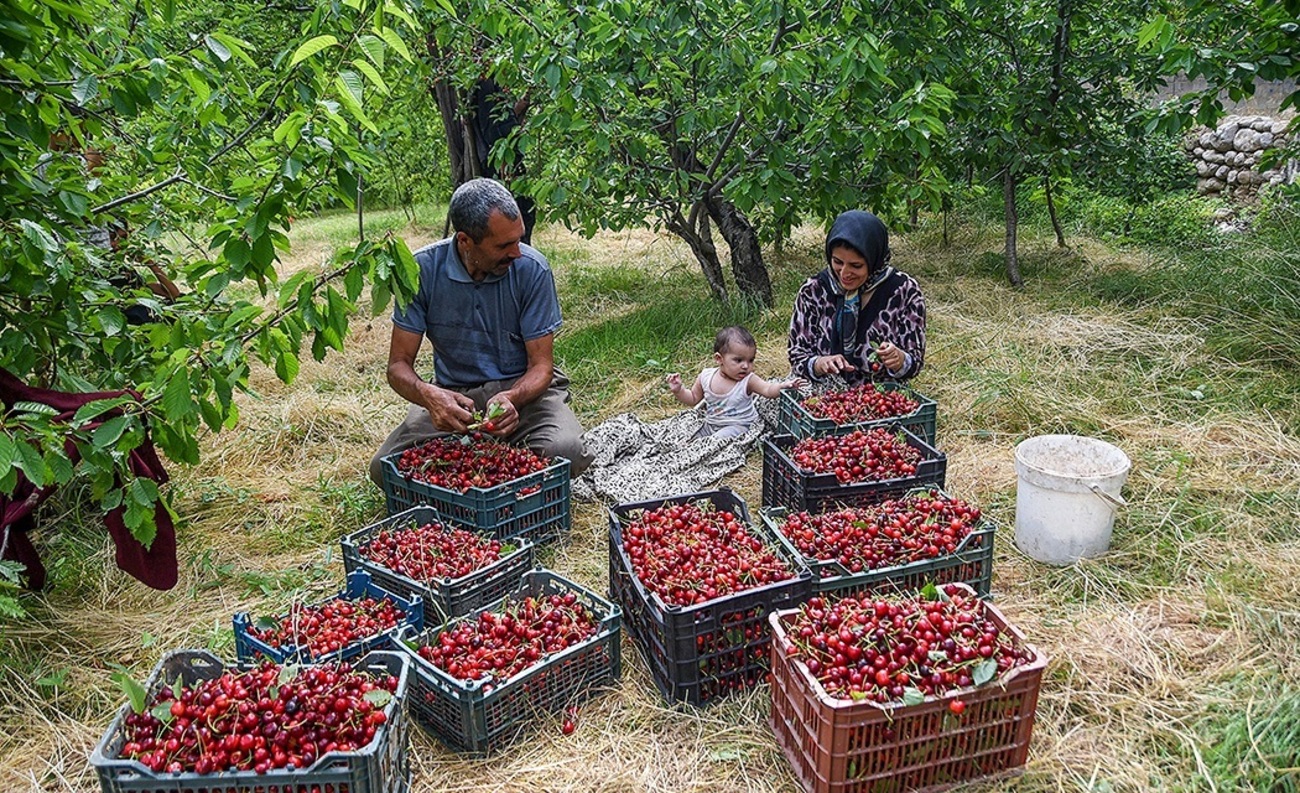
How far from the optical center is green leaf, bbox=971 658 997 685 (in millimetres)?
2111

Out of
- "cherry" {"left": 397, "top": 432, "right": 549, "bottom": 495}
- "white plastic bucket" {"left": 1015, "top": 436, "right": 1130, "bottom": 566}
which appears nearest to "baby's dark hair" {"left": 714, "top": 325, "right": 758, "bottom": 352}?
"cherry" {"left": 397, "top": 432, "right": 549, "bottom": 495}

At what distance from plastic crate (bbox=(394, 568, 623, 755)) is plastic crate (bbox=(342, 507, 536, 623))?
0.43ft

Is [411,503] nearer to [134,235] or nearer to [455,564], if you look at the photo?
[455,564]

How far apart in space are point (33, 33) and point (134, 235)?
5.83 ft

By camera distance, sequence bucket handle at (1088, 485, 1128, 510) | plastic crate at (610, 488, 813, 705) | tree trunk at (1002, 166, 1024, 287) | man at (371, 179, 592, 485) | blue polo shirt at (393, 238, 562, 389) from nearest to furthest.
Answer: plastic crate at (610, 488, 813, 705), bucket handle at (1088, 485, 1128, 510), man at (371, 179, 592, 485), blue polo shirt at (393, 238, 562, 389), tree trunk at (1002, 166, 1024, 287)

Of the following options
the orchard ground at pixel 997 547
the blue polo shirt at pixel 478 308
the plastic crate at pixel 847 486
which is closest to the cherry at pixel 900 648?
the orchard ground at pixel 997 547

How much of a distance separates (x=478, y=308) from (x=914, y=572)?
84.5 inches

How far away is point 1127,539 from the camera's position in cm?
337

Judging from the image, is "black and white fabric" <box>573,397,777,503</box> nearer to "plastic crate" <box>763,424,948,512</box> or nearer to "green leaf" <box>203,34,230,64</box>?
"plastic crate" <box>763,424,948,512</box>

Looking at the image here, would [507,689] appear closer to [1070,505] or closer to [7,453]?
[7,453]

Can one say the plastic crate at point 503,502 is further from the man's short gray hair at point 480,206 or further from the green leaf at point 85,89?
the green leaf at point 85,89

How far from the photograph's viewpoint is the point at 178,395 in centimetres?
219

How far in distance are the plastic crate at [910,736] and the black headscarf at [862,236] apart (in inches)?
87.1

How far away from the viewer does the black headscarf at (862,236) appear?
13.4 feet
